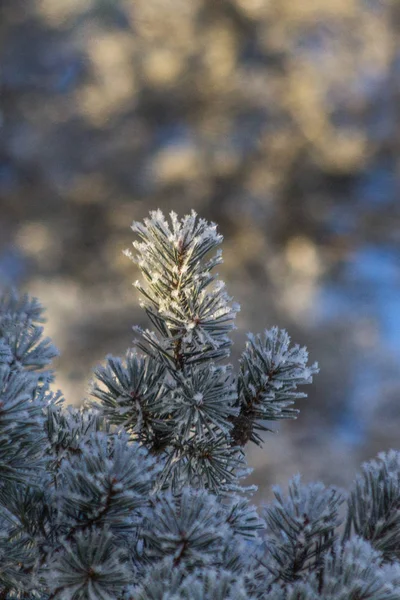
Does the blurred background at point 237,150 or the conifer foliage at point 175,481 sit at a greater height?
the blurred background at point 237,150

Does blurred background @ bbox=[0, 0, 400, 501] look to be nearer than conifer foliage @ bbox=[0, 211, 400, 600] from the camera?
No

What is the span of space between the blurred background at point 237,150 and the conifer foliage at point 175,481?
1376mm

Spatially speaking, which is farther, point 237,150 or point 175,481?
point 237,150

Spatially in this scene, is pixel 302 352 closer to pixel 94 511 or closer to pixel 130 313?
pixel 94 511

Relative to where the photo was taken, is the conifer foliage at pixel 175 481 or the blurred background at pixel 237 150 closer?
the conifer foliage at pixel 175 481

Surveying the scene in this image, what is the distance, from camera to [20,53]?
1.84 m

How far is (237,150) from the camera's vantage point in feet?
6.03

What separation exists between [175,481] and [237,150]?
168cm

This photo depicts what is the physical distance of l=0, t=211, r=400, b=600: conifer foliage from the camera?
0.21 m

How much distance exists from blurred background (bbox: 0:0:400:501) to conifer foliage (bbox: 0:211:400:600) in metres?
1.38

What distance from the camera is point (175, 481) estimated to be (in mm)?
282

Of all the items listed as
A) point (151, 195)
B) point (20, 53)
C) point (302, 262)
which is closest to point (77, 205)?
point (151, 195)

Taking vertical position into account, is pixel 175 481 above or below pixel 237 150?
below

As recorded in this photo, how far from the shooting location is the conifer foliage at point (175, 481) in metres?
0.21
